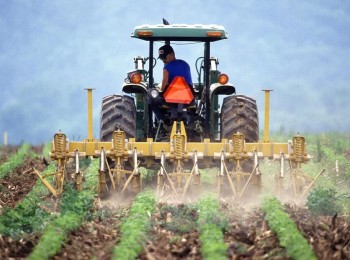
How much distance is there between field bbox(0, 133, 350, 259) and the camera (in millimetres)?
9984

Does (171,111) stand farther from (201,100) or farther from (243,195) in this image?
(243,195)

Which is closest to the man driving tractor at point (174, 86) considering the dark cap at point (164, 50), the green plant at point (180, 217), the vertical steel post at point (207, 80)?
the dark cap at point (164, 50)

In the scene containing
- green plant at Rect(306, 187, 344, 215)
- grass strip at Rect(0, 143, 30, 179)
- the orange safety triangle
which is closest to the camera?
green plant at Rect(306, 187, 344, 215)

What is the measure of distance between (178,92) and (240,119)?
1.11m

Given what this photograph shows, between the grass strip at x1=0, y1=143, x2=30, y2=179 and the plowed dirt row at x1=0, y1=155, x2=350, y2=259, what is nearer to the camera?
the plowed dirt row at x1=0, y1=155, x2=350, y2=259

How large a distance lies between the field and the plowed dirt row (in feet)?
0.03

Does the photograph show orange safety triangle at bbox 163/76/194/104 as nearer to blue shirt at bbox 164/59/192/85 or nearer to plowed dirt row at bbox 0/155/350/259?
blue shirt at bbox 164/59/192/85

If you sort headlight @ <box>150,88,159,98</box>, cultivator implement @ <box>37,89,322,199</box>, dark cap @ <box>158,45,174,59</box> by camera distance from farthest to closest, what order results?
dark cap @ <box>158,45,174,59</box>
headlight @ <box>150,88,159,98</box>
cultivator implement @ <box>37,89,322,199</box>

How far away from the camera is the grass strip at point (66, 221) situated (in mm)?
10061

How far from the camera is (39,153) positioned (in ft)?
82.2

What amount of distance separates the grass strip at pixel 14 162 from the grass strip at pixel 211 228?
673 centimetres

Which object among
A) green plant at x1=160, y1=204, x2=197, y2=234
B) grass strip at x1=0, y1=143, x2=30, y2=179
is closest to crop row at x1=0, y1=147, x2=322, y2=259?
green plant at x1=160, y1=204, x2=197, y2=234

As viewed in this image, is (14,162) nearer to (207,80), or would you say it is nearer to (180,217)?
(207,80)

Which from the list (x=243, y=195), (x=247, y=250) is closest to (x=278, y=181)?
(x=243, y=195)
